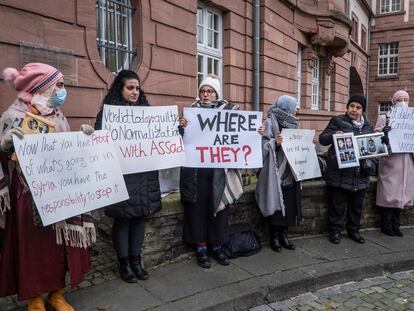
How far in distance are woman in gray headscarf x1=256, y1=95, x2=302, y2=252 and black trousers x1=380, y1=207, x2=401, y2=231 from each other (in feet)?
5.49

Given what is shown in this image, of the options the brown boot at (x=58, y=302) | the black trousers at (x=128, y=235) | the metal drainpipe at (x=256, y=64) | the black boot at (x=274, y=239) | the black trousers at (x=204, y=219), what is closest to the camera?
the brown boot at (x=58, y=302)

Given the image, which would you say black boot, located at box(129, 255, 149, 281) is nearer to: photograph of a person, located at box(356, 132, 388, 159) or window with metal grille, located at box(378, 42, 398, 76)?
photograph of a person, located at box(356, 132, 388, 159)

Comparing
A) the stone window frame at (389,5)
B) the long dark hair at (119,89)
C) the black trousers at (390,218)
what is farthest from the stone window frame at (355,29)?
the long dark hair at (119,89)

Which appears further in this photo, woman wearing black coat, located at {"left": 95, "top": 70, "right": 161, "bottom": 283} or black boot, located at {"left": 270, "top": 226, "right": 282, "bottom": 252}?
black boot, located at {"left": 270, "top": 226, "right": 282, "bottom": 252}

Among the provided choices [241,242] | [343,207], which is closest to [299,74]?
[343,207]

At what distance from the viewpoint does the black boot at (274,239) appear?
15.3ft

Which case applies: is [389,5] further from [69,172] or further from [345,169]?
[69,172]

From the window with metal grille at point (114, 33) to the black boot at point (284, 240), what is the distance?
3.45 meters

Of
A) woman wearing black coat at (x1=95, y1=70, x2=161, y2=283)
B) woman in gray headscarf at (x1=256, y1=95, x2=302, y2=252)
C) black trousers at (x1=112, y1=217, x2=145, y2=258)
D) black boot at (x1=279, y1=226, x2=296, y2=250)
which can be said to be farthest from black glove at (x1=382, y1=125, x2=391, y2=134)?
black trousers at (x1=112, y1=217, x2=145, y2=258)

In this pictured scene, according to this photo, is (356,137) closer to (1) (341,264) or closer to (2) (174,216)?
(1) (341,264)

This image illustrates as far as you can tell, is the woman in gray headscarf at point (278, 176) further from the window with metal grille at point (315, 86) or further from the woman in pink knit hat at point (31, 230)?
the window with metal grille at point (315, 86)

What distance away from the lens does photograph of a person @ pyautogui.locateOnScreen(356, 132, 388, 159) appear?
4.76 meters

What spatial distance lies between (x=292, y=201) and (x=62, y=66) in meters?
3.25

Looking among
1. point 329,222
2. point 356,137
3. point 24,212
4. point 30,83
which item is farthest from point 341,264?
point 30,83
